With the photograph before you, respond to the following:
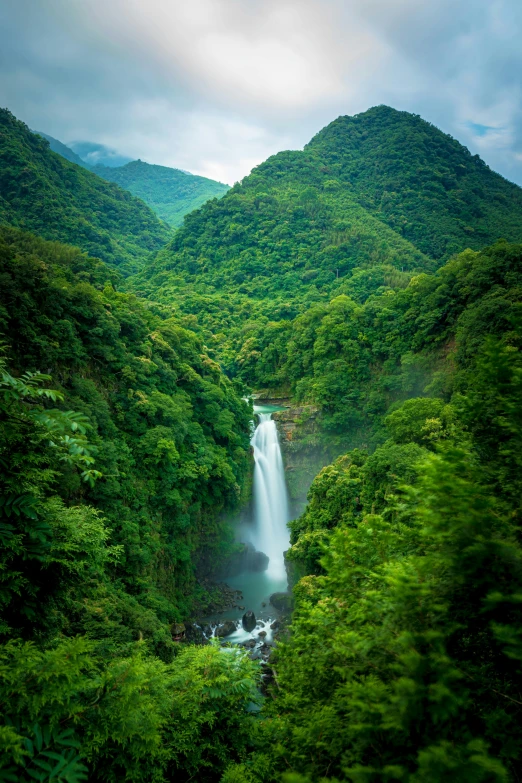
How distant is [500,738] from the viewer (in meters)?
2.86

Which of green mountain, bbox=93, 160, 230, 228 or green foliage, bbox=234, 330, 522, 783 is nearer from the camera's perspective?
green foliage, bbox=234, 330, 522, 783

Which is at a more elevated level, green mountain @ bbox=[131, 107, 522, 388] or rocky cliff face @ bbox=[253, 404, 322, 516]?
green mountain @ bbox=[131, 107, 522, 388]

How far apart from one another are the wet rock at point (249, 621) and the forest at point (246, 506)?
2002mm

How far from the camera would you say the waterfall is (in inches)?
1085

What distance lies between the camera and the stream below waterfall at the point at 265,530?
68.2 feet

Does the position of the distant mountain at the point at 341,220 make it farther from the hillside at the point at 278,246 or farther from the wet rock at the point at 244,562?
the wet rock at the point at 244,562

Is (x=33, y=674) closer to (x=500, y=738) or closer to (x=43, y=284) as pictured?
(x=500, y=738)

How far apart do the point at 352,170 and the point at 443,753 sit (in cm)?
9730

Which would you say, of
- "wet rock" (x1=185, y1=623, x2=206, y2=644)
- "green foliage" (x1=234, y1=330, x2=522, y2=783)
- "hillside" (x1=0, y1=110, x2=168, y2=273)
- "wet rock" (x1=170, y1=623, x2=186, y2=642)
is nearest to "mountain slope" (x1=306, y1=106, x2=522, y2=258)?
"hillside" (x1=0, y1=110, x2=168, y2=273)

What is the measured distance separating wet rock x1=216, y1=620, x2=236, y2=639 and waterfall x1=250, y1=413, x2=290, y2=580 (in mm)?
6962

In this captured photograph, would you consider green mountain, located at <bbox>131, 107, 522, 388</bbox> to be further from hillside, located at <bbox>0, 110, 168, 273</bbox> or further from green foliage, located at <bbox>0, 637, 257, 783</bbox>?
green foliage, located at <bbox>0, 637, 257, 783</bbox>

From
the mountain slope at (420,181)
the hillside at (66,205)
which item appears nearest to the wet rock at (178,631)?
the hillside at (66,205)

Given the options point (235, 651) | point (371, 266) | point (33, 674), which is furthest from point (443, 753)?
point (371, 266)

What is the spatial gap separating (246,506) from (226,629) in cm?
978
